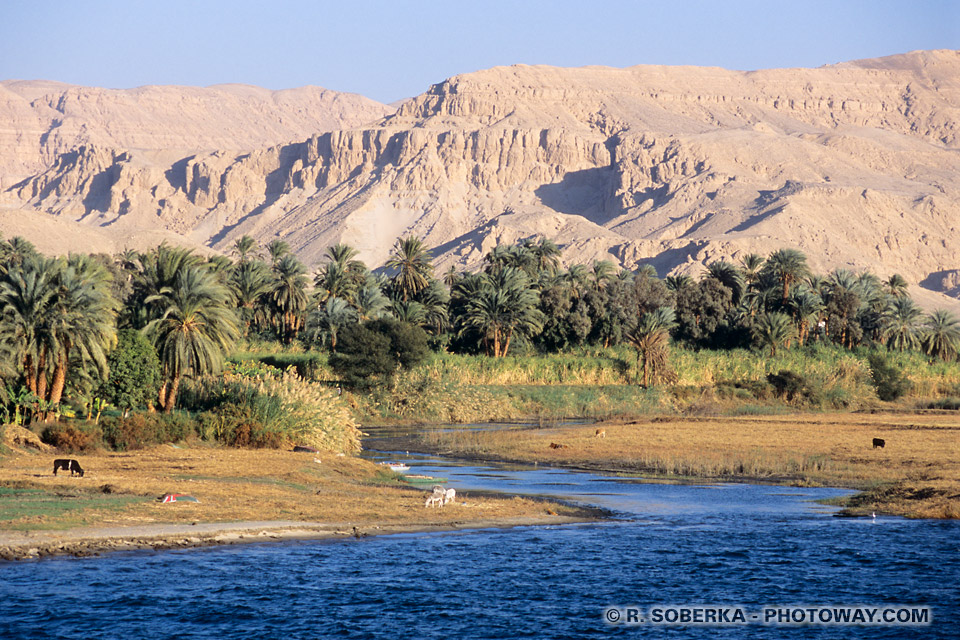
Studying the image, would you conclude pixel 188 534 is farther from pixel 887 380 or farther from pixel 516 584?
pixel 887 380

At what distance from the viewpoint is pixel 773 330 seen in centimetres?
6956

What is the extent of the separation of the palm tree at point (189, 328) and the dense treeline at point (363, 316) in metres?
0.05

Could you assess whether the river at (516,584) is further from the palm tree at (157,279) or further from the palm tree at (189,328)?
the palm tree at (157,279)

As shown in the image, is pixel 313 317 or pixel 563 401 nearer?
pixel 563 401

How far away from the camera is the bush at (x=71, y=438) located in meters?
28.2

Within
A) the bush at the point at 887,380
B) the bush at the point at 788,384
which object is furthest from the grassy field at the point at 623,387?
the bush at the point at 887,380

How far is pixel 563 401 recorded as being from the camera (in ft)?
181

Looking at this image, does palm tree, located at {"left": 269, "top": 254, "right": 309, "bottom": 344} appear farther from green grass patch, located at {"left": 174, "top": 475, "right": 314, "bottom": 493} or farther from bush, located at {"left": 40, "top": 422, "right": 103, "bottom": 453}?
green grass patch, located at {"left": 174, "top": 475, "right": 314, "bottom": 493}

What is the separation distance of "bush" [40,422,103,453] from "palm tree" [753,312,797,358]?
49352mm

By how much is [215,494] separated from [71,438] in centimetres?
831

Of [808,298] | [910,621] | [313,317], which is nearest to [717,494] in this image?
[910,621]

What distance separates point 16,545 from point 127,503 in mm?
3737

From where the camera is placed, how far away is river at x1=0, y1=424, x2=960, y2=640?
14.1 metres

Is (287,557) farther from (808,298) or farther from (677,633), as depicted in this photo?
(808,298)
